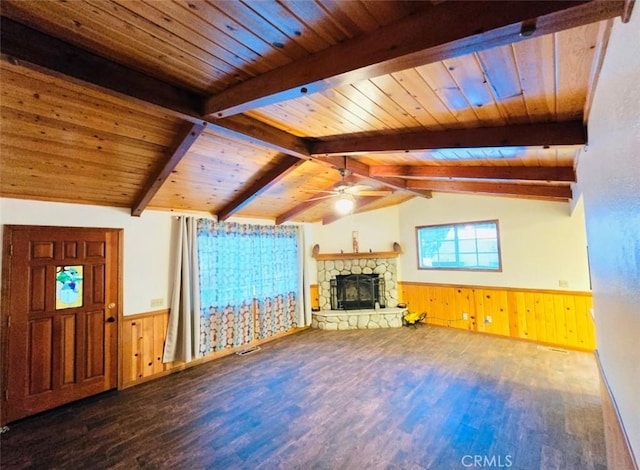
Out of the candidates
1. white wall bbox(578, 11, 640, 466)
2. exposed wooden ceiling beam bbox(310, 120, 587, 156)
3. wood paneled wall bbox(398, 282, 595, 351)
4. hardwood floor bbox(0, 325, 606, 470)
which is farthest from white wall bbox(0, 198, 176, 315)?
wood paneled wall bbox(398, 282, 595, 351)

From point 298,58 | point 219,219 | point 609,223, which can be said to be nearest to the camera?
point 609,223

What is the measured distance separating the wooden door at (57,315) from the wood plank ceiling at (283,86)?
0.57 m

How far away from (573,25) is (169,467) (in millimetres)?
3620

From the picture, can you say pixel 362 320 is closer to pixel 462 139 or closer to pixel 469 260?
pixel 469 260

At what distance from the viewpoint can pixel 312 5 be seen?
1.20 m

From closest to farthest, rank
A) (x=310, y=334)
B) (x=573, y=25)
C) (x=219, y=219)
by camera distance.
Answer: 1. (x=573, y=25)
2. (x=219, y=219)
3. (x=310, y=334)

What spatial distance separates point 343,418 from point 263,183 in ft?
A: 9.48

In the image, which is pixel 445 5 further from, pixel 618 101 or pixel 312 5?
pixel 618 101

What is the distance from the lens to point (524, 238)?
5184 mm

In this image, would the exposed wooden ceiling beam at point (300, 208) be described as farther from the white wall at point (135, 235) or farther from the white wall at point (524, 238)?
the white wall at point (524, 238)

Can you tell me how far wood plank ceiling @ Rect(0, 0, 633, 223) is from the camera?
123 centimetres

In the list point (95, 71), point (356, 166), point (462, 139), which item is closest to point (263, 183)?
point (356, 166)

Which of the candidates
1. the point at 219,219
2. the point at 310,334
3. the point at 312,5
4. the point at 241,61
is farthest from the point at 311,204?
the point at 312,5

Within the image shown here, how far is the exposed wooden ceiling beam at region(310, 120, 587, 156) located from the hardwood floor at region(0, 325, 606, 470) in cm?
248
